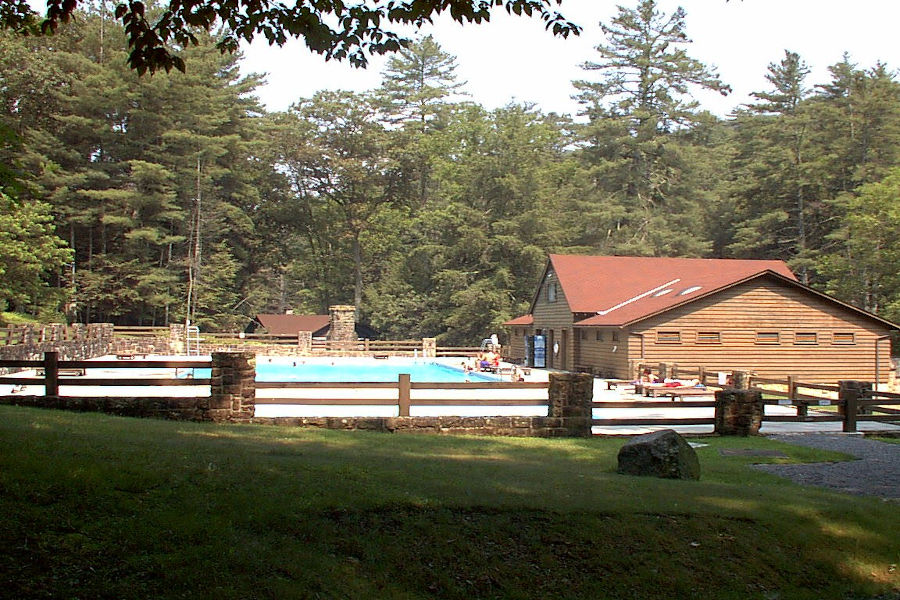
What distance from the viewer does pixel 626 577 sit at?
5926 mm

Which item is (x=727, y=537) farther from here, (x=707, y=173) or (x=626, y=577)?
(x=707, y=173)

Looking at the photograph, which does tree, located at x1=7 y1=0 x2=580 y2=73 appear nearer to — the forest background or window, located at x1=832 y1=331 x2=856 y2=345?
window, located at x1=832 y1=331 x2=856 y2=345

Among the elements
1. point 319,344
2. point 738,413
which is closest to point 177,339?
point 319,344

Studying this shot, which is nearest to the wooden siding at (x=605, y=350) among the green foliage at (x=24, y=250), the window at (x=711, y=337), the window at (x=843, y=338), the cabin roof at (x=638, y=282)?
the cabin roof at (x=638, y=282)

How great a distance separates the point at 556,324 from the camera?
124 ft

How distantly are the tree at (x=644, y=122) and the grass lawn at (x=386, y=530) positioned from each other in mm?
50892

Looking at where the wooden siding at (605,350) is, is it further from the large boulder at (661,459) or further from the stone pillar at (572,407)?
the large boulder at (661,459)

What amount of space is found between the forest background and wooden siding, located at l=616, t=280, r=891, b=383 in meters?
7.60

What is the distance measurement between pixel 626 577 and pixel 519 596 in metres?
0.94

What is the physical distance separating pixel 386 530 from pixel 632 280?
108 ft

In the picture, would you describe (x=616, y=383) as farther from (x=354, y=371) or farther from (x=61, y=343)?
(x=61, y=343)

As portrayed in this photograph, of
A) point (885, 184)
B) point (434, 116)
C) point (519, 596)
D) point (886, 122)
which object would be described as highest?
point (434, 116)

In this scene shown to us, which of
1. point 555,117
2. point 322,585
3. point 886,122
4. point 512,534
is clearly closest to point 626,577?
point 512,534

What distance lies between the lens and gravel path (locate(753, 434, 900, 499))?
9.84 meters
